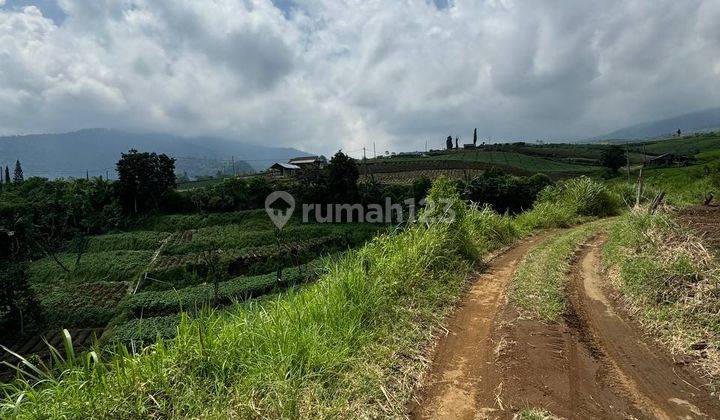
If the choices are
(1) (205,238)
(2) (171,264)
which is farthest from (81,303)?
(1) (205,238)

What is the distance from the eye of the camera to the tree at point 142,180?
128ft

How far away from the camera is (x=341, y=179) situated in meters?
37.8

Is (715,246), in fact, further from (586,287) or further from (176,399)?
(176,399)

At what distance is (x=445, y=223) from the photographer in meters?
7.06

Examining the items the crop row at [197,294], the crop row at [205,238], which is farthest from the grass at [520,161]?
the crop row at [197,294]

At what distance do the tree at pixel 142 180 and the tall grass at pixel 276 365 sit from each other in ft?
131

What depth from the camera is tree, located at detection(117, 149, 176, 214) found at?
38.9 m

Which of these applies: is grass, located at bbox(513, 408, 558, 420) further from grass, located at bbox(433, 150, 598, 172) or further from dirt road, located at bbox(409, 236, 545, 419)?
grass, located at bbox(433, 150, 598, 172)

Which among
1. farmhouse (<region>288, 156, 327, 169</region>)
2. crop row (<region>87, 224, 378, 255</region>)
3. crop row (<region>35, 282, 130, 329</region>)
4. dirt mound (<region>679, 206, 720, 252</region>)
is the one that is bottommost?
crop row (<region>35, 282, 130, 329</region>)

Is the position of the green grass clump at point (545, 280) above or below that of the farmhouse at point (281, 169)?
below

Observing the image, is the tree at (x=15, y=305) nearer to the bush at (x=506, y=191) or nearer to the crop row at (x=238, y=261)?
the crop row at (x=238, y=261)

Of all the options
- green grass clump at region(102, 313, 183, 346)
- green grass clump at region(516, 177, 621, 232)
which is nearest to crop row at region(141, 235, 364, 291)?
green grass clump at region(102, 313, 183, 346)

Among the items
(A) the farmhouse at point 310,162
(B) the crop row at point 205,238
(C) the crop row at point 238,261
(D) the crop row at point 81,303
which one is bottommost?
(D) the crop row at point 81,303

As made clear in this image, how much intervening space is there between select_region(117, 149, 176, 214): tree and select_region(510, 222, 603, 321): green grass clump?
3948cm
